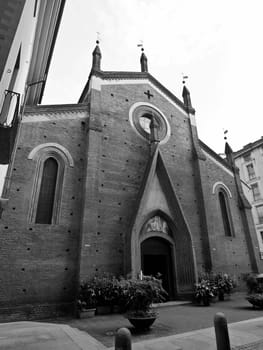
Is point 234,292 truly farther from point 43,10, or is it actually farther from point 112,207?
point 43,10

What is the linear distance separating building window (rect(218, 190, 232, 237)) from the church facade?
8cm

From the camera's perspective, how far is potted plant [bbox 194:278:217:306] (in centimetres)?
1045

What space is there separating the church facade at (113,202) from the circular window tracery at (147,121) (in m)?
0.08

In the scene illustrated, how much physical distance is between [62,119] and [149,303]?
33.4ft

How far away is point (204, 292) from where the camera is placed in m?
10.5

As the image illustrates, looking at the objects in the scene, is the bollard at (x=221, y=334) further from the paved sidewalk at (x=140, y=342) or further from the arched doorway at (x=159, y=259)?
the arched doorway at (x=159, y=259)

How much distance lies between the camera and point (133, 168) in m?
13.6

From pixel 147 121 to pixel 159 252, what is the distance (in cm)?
908

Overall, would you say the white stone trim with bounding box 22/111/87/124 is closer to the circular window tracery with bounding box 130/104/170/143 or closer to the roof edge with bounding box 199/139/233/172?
the circular window tracery with bounding box 130/104/170/143

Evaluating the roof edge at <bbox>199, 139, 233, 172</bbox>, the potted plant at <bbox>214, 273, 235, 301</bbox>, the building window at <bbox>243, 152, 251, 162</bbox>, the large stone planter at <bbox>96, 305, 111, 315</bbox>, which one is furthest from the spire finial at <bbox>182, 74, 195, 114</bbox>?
the building window at <bbox>243, 152, 251, 162</bbox>

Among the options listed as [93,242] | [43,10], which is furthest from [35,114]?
[93,242]

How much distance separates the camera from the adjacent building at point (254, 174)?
2969 centimetres

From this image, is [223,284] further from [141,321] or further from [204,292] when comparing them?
[141,321]

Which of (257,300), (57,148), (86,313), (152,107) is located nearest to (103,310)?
(86,313)
